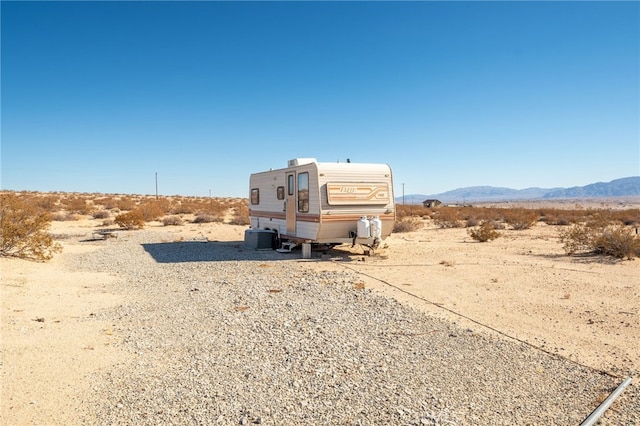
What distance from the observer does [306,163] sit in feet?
44.1

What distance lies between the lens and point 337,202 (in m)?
12.4

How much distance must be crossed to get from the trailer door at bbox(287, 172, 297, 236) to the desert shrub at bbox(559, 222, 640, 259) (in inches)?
303

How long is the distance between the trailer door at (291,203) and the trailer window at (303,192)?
0.26 m

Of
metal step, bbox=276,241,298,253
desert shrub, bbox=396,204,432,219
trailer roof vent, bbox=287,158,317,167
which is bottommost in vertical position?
metal step, bbox=276,241,298,253

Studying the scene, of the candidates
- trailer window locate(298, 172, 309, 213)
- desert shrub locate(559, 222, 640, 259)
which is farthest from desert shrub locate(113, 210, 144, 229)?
desert shrub locate(559, 222, 640, 259)

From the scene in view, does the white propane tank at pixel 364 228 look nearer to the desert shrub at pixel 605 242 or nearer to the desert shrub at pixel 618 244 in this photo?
the desert shrub at pixel 605 242

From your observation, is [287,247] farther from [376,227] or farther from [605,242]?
[605,242]

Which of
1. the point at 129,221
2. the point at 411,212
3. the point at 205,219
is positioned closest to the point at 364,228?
the point at 129,221

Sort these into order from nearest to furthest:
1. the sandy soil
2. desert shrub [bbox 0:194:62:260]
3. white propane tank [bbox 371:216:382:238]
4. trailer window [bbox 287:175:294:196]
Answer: the sandy soil
desert shrub [bbox 0:194:62:260]
white propane tank [bbox 371:216:382:238]
trailer window [bbox 287:175:294:196]

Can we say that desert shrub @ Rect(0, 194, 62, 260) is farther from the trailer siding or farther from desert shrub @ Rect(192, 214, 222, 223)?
desert shrub @ Rect(192, 214, 222, 223)

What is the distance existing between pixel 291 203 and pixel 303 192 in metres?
0.82

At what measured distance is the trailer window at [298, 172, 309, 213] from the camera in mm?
12898

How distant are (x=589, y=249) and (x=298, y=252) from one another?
328 inches

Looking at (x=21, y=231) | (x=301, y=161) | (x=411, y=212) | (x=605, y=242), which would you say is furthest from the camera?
(x=411, y=212)
